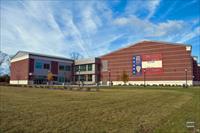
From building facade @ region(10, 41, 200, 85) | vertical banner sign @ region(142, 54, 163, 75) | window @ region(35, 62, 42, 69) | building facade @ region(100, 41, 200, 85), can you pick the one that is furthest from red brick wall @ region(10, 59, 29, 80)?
vertical banner sign @ region(142, 54, 163, 75)

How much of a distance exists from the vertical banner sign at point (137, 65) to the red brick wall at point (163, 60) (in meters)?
1.28

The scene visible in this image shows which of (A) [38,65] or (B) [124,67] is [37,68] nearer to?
(A) [38,65]

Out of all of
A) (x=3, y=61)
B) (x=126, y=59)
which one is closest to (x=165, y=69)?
(x=126, y=59)

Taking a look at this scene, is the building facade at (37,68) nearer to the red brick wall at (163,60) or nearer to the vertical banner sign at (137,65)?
the red brick wall at (163,60)

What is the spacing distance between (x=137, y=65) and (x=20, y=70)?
4133 cm

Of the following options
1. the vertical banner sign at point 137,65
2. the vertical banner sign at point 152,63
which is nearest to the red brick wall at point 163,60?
the vertical banner sign at point 152,63

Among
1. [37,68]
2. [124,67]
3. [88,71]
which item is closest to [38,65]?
[37,68]

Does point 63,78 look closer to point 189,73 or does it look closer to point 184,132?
point 189,73

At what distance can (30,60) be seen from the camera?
7044 cm

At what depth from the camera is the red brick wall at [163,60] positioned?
2328 inches

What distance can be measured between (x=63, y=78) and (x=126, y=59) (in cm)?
2686

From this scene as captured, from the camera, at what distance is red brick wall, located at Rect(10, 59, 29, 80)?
7141 centimetres

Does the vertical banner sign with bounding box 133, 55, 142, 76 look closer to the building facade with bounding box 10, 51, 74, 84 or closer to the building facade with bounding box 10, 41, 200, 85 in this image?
the building facade with bounding box 10, 41, 200, 85

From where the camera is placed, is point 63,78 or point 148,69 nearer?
point 148,69
